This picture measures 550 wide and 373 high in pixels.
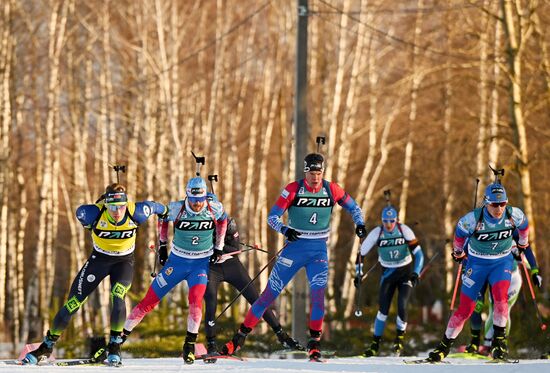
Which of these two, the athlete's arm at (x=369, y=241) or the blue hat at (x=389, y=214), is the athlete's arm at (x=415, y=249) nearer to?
the blue hat at (x=389, y=214)

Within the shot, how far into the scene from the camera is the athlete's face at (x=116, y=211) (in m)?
11.5

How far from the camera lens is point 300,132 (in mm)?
16703

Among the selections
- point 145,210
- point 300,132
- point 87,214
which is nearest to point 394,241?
point 300,132

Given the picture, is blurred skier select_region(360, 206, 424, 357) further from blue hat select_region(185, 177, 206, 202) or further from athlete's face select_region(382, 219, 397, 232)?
blue hat select_region(185, 177, 206, 202)

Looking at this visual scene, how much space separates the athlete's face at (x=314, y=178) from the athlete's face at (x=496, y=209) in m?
1.86

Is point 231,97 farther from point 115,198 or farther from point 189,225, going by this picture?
point 115,198

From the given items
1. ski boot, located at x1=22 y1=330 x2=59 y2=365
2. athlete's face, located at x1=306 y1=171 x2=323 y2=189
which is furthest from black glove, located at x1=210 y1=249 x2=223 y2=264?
ski boot, located at x1=22 y1=330 x2=59 y2=365

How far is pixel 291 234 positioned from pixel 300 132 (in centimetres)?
527

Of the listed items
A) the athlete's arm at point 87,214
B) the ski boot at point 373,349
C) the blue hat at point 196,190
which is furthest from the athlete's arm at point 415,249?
the athlete's arm at point 87,214

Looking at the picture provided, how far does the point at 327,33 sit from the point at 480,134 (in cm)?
484

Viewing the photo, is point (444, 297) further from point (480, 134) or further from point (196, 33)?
point (196, 33)

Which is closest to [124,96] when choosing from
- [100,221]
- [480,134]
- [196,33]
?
[196,33]

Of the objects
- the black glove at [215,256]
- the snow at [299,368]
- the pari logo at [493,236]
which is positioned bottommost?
the snow at [299,368]

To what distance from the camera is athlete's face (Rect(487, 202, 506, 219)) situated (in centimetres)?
1170
